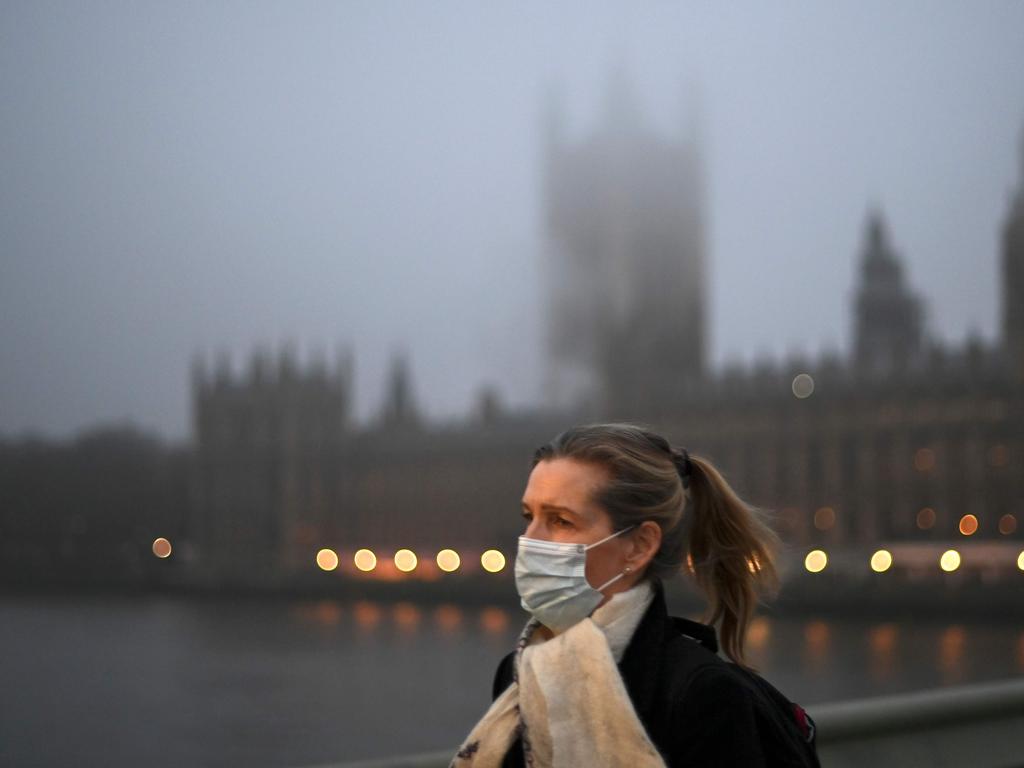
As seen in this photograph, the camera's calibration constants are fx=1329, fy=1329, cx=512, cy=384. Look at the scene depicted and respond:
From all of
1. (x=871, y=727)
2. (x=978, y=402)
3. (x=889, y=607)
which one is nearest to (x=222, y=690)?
(x=871, y=727)

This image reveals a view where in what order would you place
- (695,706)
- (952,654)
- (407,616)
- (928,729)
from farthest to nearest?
(407,616) < (952,654) < (928,729) < (695,706)

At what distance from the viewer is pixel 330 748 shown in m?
6.30

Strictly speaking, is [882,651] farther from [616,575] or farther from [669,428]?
[669,428]

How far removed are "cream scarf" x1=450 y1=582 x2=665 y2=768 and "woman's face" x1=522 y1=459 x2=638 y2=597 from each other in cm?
2

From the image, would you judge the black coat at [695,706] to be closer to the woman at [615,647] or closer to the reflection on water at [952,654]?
the woman at [615,647]

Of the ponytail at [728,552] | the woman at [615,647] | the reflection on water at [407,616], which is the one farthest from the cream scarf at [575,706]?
the reflection on water at [407,616]

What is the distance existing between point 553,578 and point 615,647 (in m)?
0.07

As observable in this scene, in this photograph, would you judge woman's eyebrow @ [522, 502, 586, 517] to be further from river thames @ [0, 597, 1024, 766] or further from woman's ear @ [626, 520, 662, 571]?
river thames @ [0, 597, 1024, 766]

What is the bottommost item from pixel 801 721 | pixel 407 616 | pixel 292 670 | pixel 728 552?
pixel 407 616

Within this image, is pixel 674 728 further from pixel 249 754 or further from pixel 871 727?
pixel 249 754

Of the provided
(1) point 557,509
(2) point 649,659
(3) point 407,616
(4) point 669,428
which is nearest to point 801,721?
(2) point 649,659

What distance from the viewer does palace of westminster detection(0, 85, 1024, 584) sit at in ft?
55.6

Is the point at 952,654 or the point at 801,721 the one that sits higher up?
the point at 801,721

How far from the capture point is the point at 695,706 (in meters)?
0.87
